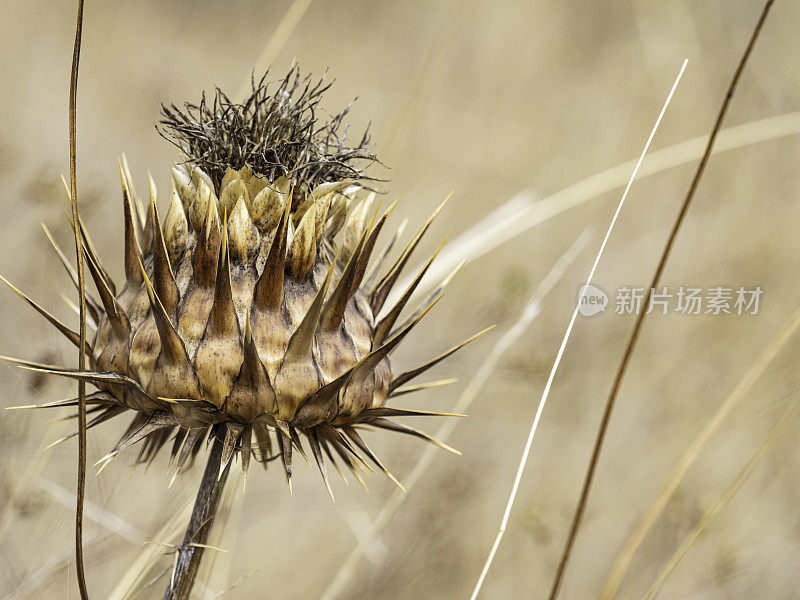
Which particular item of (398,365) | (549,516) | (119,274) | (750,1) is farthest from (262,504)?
(750,1)

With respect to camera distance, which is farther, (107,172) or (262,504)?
(107,172)

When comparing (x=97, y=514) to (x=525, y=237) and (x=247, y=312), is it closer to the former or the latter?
(x=247, y=312)

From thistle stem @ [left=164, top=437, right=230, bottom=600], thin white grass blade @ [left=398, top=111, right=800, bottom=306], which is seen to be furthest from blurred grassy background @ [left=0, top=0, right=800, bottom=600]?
thistle stem @ [left=164, top=437, right=230, bottom=600]

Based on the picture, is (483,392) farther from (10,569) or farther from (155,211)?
(155,211)

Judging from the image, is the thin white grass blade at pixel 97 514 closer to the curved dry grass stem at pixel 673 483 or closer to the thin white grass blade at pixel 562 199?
the thin white grass blade at pixel 562 199

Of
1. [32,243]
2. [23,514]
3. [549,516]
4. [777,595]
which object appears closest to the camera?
[23,514]

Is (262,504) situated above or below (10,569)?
above
